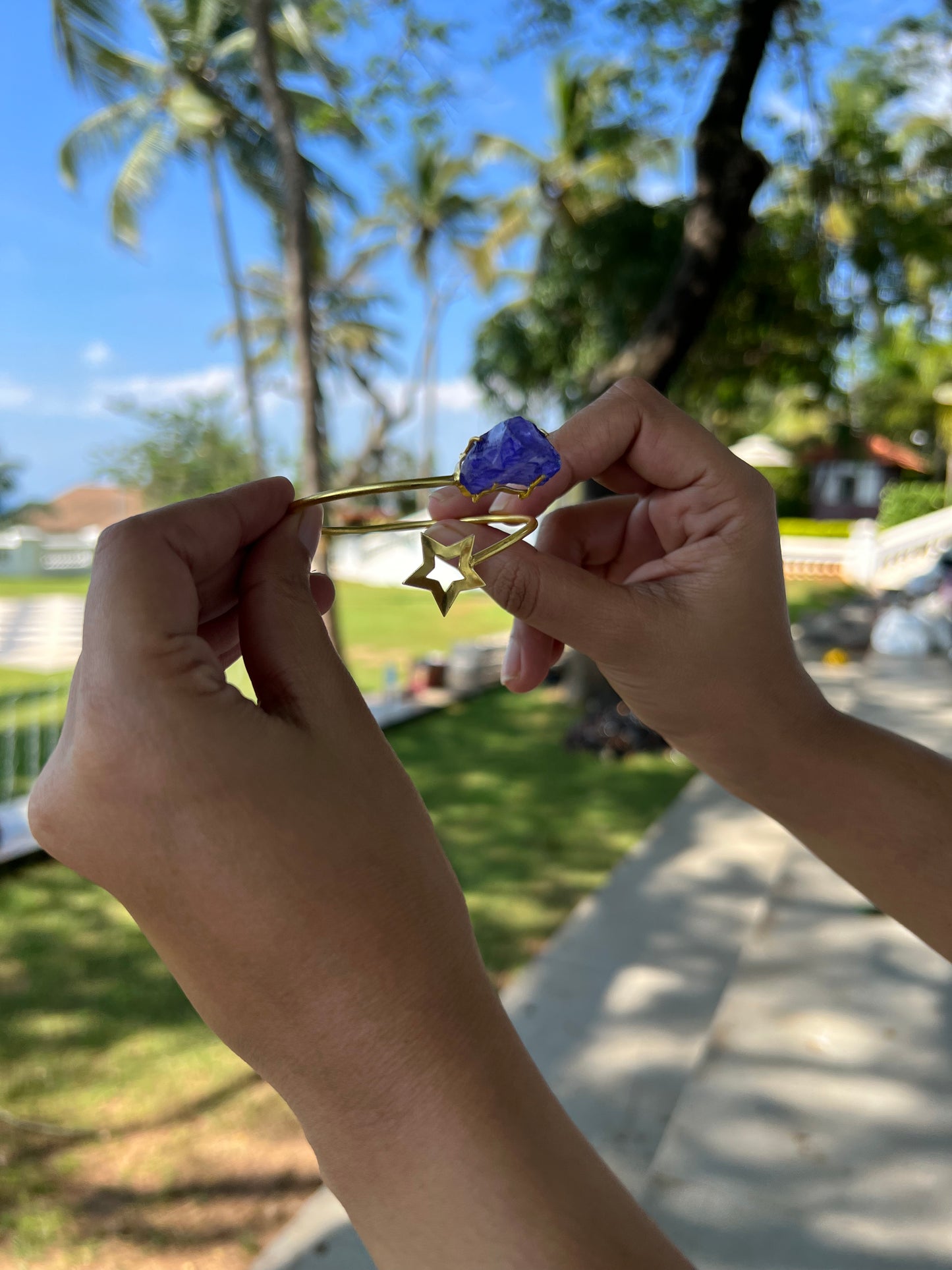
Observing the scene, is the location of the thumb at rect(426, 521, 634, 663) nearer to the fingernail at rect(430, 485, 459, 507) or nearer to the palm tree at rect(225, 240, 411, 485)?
the fingernail at rect(430, 485, 459, 507)

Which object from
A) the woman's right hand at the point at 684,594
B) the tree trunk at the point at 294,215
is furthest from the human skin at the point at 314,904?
the tree trunk at the point at 294,215

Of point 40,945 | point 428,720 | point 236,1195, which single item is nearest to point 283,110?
point 428,720

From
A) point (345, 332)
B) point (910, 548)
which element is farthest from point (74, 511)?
point (910, 548)

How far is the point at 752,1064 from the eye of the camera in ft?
6.07

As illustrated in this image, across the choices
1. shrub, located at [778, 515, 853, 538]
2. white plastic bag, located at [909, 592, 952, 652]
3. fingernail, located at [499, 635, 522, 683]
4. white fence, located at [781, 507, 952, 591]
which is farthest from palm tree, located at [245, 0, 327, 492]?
shrub, located at [778, 515, 853, 538]

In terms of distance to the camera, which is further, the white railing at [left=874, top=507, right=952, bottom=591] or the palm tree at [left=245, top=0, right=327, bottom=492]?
the white railing at [left=874, top=507, right=952, bottom=591]

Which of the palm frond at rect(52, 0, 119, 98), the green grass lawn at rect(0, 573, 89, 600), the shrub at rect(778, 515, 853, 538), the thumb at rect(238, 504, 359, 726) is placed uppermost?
the palm frond at rect(52, 0, 119, 98)

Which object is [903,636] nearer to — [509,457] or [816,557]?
[509,457]

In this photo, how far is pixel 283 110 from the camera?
22.8 ft

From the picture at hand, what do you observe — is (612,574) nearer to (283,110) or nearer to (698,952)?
(698,952)

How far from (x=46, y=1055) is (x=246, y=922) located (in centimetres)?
258

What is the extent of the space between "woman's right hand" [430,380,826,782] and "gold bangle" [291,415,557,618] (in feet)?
0.08

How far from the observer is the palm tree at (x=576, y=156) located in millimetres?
6234

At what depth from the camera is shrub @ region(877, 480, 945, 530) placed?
1708 cm
